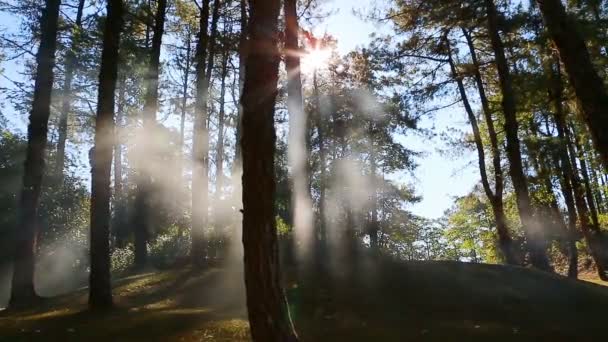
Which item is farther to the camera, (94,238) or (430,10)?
(430,10)

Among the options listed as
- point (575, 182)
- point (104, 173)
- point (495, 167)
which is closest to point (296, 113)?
point (104, 173)

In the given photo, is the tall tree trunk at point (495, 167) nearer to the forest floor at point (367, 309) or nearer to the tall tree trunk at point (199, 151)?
the forest floor at point (367, 309)

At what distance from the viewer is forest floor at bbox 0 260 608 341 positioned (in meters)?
6.97

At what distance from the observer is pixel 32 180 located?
11664mm

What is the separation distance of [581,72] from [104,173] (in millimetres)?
8010

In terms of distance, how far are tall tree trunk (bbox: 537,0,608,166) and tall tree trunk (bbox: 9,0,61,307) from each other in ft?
37.2

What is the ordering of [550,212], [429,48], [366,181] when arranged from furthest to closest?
[366,181] < [550,212] < [429,48]

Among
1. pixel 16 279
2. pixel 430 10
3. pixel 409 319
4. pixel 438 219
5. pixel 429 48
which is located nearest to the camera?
pixel 409 319

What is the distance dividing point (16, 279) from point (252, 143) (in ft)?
30.3

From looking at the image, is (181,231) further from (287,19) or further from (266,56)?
(266,56)

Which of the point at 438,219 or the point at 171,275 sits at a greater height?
the point at 438,219

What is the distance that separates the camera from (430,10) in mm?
15445

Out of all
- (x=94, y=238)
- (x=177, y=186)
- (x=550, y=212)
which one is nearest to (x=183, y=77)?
(x=177, y=186)

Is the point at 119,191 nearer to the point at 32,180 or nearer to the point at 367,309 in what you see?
the point at 32,180
